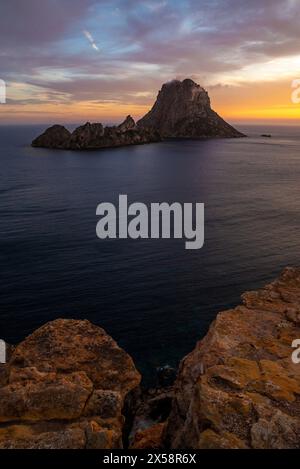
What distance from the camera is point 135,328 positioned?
1820 inches

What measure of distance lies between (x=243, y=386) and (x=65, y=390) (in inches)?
402

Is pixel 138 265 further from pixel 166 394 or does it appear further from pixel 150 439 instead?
pixel 150 439

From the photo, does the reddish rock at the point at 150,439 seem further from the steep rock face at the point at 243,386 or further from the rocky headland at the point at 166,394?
the steep rock face at the point at 243,386

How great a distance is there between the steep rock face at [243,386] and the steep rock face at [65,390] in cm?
393

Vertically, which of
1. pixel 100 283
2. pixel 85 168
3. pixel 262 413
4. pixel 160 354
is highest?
pixel 85 168

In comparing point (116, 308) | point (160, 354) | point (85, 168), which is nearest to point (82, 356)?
point (160, 354)

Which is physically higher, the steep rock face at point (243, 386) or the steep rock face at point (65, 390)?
the steep rock face at point (243, 386)

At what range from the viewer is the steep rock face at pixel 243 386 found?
59.3ft

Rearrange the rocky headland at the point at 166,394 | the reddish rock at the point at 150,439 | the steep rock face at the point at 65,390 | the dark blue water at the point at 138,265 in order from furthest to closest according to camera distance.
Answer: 1. the dark blue water at the point at 138,265
2. the reddish rock at the point at 150,439
3. the steep rock face at the point at 65,390
4. the rocky headland at the point at 166,394

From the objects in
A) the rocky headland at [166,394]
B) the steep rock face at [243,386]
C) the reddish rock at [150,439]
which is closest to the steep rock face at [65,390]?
the rocky headland at [166,394]

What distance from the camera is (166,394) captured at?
107 feet

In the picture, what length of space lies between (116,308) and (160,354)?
10412mm

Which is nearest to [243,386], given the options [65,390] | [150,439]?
[150,439]
